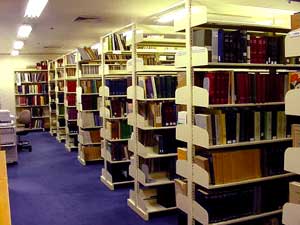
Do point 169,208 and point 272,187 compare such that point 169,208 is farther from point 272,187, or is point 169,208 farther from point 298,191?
point 298,191

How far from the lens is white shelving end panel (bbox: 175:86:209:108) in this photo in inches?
122

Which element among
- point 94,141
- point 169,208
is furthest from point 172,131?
point 94,141

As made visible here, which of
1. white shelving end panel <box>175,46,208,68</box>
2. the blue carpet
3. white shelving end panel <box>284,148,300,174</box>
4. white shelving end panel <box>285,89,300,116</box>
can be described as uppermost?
white shelving end panel <box>175,46,208,68</box>

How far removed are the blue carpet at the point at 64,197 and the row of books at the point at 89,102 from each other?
1084 mm

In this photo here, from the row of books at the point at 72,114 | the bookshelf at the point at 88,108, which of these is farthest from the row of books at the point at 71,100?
the bookshelf at the point at 88,108

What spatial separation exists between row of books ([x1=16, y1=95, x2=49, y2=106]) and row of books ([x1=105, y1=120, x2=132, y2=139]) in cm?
726

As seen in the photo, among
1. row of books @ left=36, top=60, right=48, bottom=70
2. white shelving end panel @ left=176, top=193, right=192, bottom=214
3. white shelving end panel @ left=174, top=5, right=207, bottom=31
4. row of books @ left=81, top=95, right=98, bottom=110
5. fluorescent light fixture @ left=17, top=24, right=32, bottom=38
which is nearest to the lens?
white shelving end panel @ left=174, top=5, right=207, bottom=31

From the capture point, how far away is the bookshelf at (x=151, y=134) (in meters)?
4.20

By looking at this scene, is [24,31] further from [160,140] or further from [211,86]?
[211,86]

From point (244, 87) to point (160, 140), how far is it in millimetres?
1283

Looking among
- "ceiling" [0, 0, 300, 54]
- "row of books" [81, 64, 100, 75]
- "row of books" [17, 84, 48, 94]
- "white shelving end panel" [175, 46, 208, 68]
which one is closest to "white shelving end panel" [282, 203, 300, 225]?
"white shelving end panel" [175, 46, 208, 68]

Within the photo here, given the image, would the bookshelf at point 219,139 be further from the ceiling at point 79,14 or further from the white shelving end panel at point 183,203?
the ceiling at point 79,14

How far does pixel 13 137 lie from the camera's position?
7.09 m

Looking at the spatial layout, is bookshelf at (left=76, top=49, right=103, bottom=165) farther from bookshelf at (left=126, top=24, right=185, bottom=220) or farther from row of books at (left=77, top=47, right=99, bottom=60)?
bookshelf at (left=126, top=24, right=185, bottom=220)
